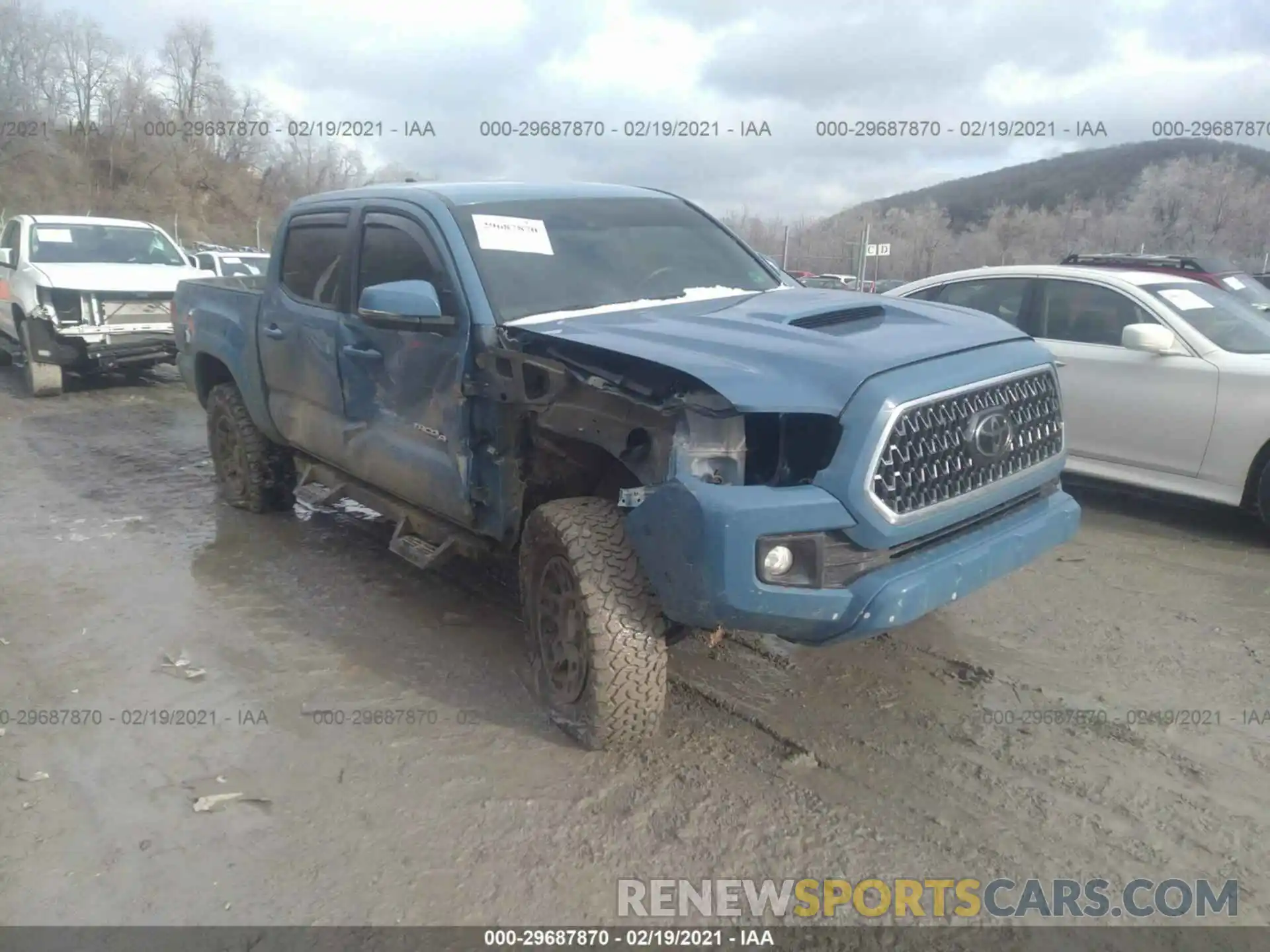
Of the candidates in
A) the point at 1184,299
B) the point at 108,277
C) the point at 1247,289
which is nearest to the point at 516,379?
the point at 1184,299

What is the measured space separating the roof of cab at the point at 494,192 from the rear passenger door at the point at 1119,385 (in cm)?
274

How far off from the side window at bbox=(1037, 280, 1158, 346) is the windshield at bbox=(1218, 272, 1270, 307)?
156cm

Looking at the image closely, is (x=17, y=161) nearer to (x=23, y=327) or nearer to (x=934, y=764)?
(x=23, y=327)

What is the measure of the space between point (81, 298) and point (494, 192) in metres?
7.70

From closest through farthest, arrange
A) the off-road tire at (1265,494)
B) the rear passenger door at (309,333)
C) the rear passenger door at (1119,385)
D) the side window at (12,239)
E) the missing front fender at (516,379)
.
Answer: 1. the missing front fender at (516,379)
2. the rear passenger door at (309,333)
3. the off-road tire at (1265,494)
4. the rear passenger door at (1119,385)
5. the side window at (12,239)

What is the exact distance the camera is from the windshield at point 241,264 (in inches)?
666

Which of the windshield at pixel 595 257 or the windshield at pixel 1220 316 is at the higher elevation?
the windshield at pixel 595 257

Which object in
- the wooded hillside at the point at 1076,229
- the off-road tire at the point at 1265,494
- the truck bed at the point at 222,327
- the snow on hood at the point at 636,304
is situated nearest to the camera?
the snow on hood at the point at 636,304

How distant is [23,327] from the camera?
34.1ft

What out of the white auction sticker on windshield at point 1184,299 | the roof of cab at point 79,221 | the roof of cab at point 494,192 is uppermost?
the roof of cab at point 79,221

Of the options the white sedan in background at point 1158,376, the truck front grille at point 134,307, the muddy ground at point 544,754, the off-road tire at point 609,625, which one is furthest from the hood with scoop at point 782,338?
the truck front grille at point 134,307

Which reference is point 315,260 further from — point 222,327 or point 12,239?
point 12,239

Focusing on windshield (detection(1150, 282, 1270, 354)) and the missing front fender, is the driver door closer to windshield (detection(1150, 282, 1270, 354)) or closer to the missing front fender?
the missing front fender

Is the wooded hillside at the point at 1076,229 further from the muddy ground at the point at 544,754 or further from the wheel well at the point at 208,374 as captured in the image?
the muddy ground at the point at 544,754
